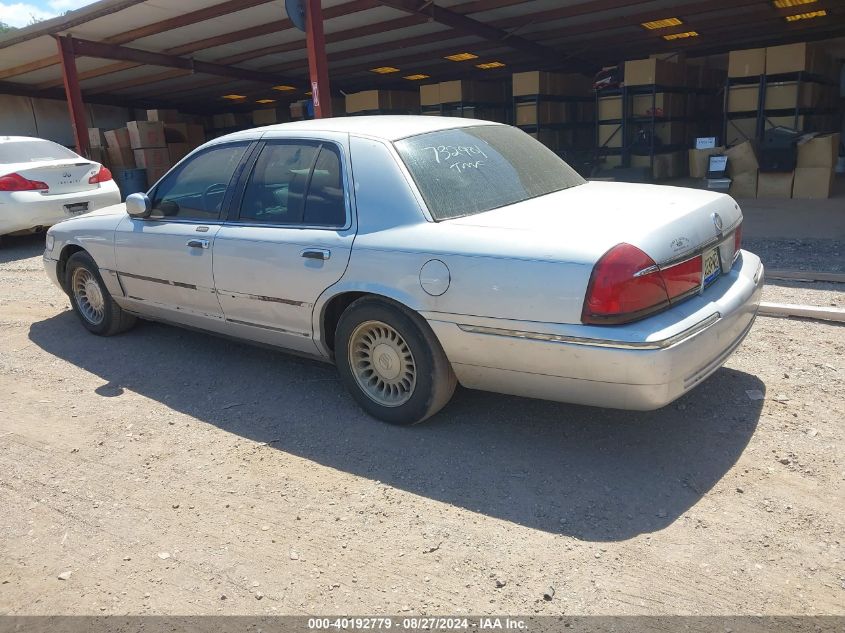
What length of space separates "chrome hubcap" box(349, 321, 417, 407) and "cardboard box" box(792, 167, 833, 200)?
32.5 feet

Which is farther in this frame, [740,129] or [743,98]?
[740,129]

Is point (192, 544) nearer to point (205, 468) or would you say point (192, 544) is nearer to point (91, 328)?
point (205, 468)

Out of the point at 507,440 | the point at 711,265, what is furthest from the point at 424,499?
the point at 711,265

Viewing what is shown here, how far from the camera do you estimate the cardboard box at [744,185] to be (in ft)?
37.4

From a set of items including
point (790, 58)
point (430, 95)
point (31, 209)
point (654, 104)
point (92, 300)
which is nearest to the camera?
point (92, 300)

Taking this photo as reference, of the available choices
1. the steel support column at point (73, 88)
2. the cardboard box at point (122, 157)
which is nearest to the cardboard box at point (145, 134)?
the cardboard box at point (122, 157)

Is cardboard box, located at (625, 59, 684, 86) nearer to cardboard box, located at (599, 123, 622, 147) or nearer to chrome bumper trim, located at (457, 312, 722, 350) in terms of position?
cardboard box, located at (599, 123, 622, 147)

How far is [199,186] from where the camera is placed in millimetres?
4602

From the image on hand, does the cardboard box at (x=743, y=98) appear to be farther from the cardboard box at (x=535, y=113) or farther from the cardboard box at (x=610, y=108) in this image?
the cardboard box at (x=535, y=113)

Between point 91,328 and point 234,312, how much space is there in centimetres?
204

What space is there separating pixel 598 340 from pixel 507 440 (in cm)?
90

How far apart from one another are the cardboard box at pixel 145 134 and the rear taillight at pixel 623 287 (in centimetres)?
1362

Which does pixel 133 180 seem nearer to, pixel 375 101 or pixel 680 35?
pixel 375 101

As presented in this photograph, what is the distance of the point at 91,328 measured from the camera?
5598 millimetres
